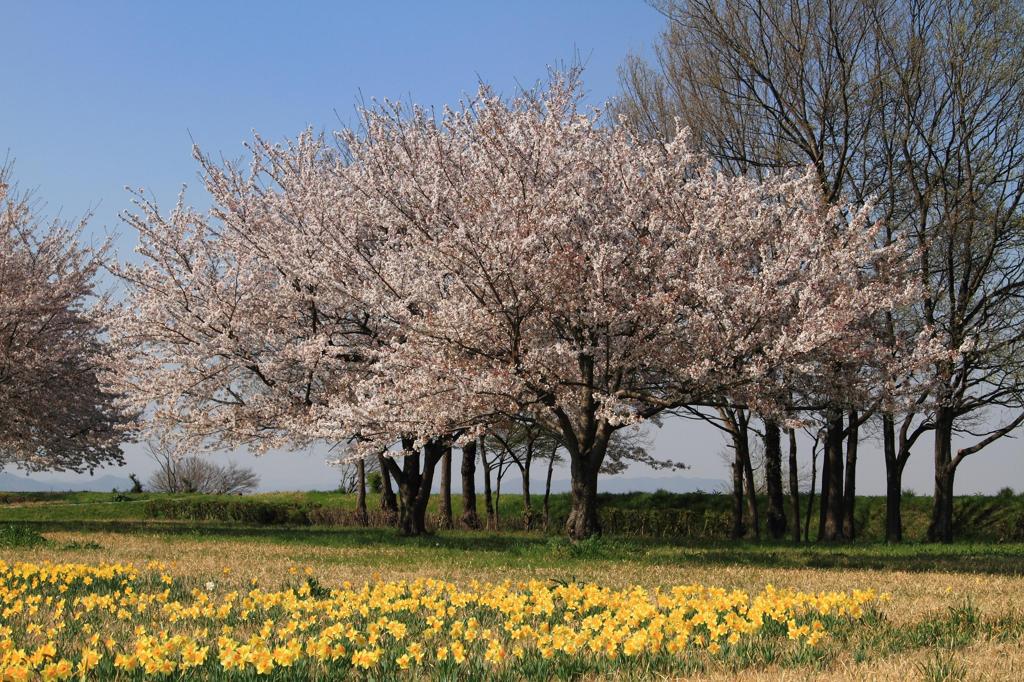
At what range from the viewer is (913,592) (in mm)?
9930

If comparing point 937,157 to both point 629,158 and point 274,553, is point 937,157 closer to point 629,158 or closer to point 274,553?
point 629,158

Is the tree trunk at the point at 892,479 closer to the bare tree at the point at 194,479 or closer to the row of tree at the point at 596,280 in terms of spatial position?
the row of tree at the point at 596,280

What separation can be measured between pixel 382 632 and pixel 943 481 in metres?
21.0

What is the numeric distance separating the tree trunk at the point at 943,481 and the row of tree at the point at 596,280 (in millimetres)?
83

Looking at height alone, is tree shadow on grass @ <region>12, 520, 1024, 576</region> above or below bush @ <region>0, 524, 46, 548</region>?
below

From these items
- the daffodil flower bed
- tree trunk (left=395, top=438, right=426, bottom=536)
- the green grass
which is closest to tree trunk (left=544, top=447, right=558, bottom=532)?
the green grass

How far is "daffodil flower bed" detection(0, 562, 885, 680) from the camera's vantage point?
16.0ft

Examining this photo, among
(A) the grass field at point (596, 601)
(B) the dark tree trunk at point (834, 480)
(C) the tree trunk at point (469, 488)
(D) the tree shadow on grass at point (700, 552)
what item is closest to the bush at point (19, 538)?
(A) the grass field at point (596, 601)

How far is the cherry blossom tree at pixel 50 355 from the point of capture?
24094mm

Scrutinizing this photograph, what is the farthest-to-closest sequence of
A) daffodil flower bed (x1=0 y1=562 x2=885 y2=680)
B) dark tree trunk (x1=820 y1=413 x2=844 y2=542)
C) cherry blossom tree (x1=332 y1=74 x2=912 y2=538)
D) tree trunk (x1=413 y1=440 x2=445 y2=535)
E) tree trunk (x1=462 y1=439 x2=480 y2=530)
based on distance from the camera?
tree trunk (x1=462 y1=439 x2=480 y2=530)
dark tree trunk (x1=820 y1=413 x2=844 y2=542)
tree trunk (x1=413 y1=440 x2=445 y2=535)
cherry blossom tree (x1=332 y1=74 x2=912 y2=538)
daffodil flower bed (x1=0 y1=562 x2=885 y2=680)

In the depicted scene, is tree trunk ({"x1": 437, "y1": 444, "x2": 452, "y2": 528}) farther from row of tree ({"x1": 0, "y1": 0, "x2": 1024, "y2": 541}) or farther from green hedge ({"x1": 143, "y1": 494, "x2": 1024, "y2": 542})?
row of tree ({"x1": 0, "y1": 0, "x2": 1024, "y2": 541})

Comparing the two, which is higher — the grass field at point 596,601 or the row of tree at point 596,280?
the row of tree at point 596,280

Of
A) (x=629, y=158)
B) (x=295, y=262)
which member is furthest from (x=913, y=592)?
(x=295, y=262)

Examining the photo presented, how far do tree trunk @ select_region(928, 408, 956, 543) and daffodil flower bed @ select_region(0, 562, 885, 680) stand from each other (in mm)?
17422
